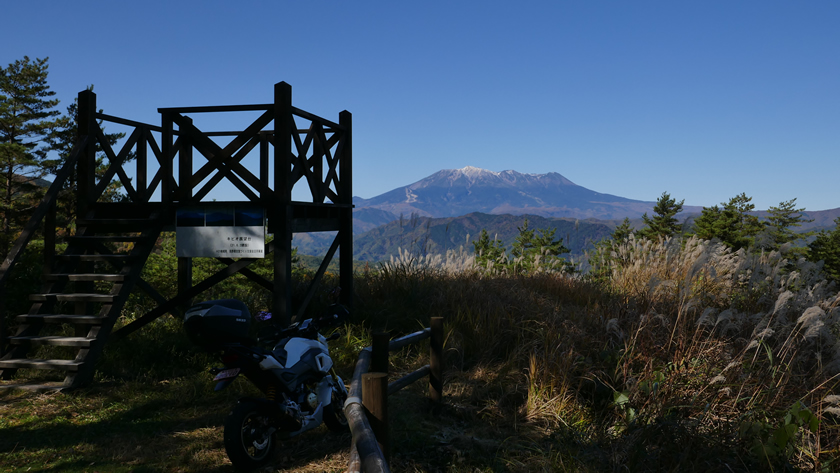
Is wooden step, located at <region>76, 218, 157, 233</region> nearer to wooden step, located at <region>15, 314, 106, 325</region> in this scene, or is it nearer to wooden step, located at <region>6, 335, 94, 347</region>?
wooden step, located at <region>15, 314, 106, 325</region>

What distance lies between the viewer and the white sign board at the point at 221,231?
7562 mm

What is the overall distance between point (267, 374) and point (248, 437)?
517 millimetres

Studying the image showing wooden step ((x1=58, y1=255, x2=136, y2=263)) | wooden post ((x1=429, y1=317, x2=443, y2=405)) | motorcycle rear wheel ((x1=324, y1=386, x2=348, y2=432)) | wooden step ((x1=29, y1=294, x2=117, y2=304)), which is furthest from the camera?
wooden step ((x1=58, y1=255, x2=136, y2=263))

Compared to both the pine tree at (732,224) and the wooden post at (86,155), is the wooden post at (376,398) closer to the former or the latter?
the wooden post at (86,155)

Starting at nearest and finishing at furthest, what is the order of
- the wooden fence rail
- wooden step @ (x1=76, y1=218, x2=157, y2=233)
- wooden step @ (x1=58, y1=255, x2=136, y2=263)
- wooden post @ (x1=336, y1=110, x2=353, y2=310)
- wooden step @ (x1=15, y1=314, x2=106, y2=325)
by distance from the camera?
the wooden fence rail, wooden step @ (x1=15, y1=314, x2=106, y2=325), wooden step @ (x1=58, y1=255, x2=136, y2=263), wooden step @ (x1=76, y1=218, x2=157, y2=233), wooden post @ (x1=336, y1=110, x2=353, y2=310)

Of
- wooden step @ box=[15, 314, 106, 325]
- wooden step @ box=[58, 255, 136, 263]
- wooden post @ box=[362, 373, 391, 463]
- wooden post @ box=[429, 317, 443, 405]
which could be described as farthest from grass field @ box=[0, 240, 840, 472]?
wooden post @ box=[362, 373, 391, 463]

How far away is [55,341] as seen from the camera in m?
6.85

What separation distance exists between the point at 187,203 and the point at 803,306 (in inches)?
336

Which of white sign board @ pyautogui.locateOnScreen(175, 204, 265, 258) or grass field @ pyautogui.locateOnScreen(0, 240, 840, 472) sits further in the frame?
white sign board @ pyautogui.locateOnScreen(175, 204, 265, 258)

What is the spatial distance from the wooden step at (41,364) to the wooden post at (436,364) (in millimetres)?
4402

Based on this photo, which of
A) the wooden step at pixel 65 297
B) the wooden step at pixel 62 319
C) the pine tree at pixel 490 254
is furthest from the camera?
the pine tree at pixel 490 254

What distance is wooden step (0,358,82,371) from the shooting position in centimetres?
656

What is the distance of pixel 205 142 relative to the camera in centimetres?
805

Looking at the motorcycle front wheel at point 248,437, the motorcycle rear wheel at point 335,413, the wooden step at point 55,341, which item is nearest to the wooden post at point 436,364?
the motorcycle rear wheel at point 335,413
